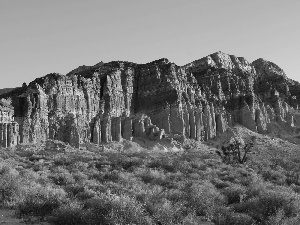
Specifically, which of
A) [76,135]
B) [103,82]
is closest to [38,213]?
[76,135]

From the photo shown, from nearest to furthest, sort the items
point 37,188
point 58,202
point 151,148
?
point 58,202 → point 37,188 → point 151,148

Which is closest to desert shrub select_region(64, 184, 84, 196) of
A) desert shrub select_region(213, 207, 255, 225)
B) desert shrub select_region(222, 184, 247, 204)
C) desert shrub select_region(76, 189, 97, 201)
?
desert shrub select_region(76, 189, 97, 201)

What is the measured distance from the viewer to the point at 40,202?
Result: 14.3 meters

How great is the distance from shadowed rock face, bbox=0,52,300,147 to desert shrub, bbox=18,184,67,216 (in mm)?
60030

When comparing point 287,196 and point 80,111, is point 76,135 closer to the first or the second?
point 80,111

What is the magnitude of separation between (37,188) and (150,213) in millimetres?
5770

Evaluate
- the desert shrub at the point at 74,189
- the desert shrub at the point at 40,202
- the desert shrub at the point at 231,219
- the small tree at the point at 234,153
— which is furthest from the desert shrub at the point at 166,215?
the small tree at the point at 234,153

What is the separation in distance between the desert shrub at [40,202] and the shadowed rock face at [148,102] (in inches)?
2363

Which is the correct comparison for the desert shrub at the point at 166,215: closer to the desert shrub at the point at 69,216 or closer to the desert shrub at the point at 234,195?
the desert shrub at the point at 69,216

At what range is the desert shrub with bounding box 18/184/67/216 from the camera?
14.0 meters

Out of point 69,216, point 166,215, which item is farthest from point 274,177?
point 69,216

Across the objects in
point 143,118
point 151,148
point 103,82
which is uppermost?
point 103,82

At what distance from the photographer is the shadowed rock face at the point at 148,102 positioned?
80.9m

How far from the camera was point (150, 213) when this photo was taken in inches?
530
